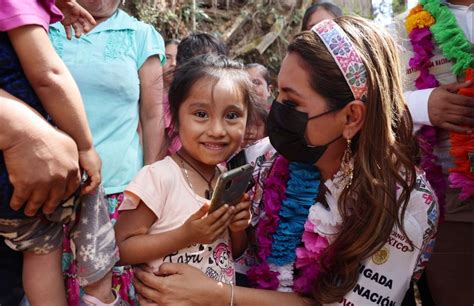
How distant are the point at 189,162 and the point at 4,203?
773 millimetres

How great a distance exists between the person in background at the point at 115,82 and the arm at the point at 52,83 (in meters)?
0.89

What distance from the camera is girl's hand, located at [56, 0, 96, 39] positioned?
236cm

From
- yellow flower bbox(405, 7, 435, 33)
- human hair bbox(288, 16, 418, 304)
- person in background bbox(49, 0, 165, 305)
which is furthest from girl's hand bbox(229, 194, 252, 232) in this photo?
yellow flower bbox(405, 7, 435, 33)

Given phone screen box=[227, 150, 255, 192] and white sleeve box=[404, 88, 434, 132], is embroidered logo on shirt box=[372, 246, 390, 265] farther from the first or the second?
white sleeve box=[404, 88, 434, 132]

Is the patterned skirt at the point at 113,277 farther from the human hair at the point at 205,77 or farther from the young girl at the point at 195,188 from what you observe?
the human hair at the point at 205,77

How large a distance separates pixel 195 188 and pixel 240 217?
23 centimetres

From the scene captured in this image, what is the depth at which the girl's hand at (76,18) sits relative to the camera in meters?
2.36

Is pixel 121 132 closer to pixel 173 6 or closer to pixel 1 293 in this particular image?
pixel 1 293

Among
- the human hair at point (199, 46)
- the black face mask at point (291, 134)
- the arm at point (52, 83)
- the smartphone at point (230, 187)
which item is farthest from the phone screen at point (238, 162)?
the human hair at point (199, 46)

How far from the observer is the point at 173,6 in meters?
7.44

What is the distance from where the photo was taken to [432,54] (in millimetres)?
2805

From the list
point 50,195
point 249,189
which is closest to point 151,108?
point 249,189

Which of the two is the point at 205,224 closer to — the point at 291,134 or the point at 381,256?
the point at 291,134

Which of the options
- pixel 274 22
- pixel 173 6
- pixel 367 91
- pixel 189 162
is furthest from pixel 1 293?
pixel 274 22
